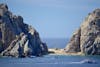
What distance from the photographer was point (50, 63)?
182875 millimetres

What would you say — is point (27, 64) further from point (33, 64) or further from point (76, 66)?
point (76, 66)

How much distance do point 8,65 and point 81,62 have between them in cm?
2836

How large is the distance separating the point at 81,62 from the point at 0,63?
2947 cm

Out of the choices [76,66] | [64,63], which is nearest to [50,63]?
[64,63]

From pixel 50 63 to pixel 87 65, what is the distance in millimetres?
14721

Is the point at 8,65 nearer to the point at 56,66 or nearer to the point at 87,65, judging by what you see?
the point at 56,66

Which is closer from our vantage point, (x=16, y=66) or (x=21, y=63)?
(x=16, y=66)

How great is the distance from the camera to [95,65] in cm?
17362

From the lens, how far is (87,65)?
176m

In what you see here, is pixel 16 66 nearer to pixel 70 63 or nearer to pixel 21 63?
pixel 21 63

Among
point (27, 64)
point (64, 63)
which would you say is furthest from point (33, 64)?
point (64, 63)

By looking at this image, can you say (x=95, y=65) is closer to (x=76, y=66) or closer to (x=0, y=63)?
(x=76, y=66)

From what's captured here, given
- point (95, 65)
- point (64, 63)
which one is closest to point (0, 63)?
point (64, 63)

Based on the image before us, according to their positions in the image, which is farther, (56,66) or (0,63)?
(0,63)
